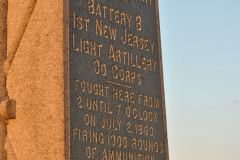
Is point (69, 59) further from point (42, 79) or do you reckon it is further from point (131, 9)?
point (131, 9)

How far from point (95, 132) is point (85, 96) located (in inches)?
24.3

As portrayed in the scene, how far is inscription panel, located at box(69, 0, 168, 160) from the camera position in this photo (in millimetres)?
8000

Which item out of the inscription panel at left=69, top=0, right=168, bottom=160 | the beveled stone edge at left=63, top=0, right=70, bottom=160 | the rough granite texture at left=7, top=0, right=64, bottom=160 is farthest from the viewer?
the inscription panel at left=69, top=0, right=168, bottom=160

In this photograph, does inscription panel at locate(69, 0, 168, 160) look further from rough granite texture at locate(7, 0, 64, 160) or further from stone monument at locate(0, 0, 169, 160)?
rough granite texture at locate(7, 0, 64, 160)

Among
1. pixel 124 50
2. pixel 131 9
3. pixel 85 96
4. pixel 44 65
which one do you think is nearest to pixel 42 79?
pixel 44 65

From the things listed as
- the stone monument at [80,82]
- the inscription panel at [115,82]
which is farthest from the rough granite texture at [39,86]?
the inscription panel at [115,82]

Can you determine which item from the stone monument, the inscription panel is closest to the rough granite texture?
the stone monument

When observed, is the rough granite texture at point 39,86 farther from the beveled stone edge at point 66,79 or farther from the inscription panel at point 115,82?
the inscription panel at point 115,82

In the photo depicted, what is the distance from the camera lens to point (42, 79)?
8.13 metres

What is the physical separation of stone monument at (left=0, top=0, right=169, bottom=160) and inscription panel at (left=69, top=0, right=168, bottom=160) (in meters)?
0.02

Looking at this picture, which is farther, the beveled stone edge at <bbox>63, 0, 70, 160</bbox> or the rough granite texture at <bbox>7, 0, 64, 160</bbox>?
the rough granite texture at <bbox>7, 0, 64, 160</bbox>

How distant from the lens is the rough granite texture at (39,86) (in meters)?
7.77

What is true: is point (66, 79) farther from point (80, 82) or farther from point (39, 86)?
point (39, 86)

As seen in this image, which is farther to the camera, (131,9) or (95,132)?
(131,9)
